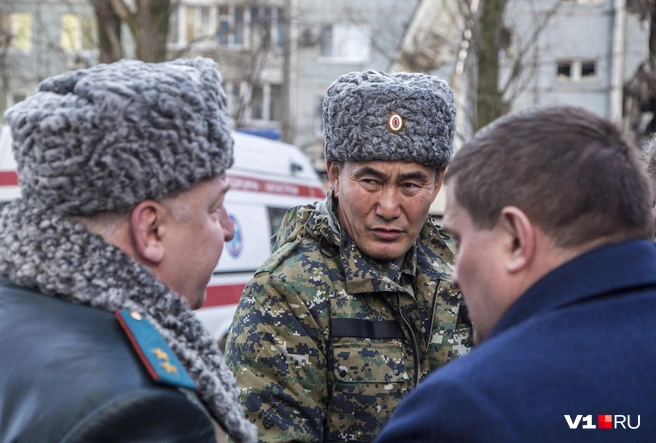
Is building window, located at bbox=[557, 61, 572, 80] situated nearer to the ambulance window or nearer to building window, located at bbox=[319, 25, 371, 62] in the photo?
building window, located at bbox=[319, 25, 371, 62]

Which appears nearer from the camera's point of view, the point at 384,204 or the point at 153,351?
the point at 153,351

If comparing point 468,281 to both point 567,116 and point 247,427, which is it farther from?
point 247,427

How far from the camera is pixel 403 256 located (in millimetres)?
2723

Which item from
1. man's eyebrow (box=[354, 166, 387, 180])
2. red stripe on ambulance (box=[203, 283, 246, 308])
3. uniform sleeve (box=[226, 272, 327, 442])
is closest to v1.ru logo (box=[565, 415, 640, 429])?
uniform sleeve (box=[226, 272, 327, 442])

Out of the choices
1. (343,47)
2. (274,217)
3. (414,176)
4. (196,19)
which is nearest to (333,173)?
(414,176)

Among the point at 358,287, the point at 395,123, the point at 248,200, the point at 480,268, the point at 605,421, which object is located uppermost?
the point at 395,123

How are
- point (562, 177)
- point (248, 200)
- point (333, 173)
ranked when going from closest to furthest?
point (562, 177) → point (333, 173) → point (248, 200)

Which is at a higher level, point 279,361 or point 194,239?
point 194,239

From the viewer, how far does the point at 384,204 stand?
263 centimetres

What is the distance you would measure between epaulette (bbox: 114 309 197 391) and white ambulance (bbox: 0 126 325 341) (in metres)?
5.42

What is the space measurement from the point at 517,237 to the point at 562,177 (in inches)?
5.2

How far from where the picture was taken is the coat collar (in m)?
1.50

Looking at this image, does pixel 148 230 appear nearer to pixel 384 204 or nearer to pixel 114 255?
pixel 114 255

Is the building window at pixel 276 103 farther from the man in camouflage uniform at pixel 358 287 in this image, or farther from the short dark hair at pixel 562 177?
the short dark hair at pixel 562 177
